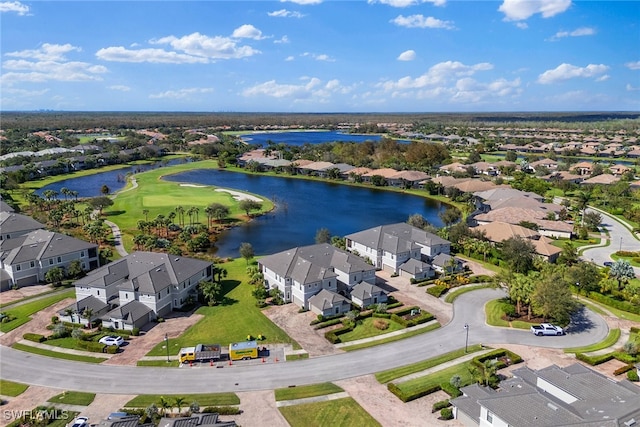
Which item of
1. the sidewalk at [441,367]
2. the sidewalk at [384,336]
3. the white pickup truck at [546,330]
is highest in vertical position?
the white pickup truck at [546,330]

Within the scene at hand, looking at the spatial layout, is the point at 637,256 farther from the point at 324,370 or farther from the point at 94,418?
the point at 94,418

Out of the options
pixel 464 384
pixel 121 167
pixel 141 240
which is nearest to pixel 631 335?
pixel 464 384

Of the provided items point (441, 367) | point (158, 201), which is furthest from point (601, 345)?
point (158, 201)

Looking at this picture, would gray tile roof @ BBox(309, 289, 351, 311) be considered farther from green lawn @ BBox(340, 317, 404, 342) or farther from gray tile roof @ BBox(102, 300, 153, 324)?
gray tile roof @ BBox(102, 300, 153, 324)

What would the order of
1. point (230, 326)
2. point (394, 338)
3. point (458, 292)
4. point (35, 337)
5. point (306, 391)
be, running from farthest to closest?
point (458, 292) < point (230, 326) < point (394, 338) < point (35, 337) < point (306, 391)

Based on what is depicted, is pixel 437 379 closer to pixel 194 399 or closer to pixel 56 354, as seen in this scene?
pixel 194 399

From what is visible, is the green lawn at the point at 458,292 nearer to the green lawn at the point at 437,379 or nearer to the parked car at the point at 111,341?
the green lawn at the point at 437,379

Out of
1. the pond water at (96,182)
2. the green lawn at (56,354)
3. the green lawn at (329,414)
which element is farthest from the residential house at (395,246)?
the pond water at (96,182)
